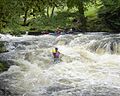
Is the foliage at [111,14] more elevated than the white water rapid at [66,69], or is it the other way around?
the foliage at [111,14]

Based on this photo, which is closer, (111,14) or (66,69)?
(66,69)

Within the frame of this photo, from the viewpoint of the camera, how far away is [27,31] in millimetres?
35875

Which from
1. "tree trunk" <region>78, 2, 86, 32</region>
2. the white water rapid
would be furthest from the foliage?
the white water rapid

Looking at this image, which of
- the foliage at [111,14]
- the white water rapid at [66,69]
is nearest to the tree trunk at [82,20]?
the foliage at [111,14]

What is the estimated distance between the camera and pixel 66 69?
59.0ft

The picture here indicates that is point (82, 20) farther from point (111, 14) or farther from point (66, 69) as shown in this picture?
point (66, 69)

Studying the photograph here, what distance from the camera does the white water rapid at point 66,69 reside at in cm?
1391

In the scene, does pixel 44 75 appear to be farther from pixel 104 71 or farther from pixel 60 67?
pixel 104 71

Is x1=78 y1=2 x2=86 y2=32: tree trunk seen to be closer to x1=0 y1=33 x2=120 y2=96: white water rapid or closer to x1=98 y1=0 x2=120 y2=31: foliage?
x1=98 y1=0 x2=120 y2=31: foliage

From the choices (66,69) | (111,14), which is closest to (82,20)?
(111,14)

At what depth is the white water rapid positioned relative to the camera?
13.9 meters

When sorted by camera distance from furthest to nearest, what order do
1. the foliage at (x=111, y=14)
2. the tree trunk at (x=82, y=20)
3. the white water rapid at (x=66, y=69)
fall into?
the tree trunk at (x=82, y=20)
the foliage at (x=111, y=14)
the white water rapid at (x=66, y=69)

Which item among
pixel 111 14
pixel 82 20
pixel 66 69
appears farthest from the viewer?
pixel 82 20

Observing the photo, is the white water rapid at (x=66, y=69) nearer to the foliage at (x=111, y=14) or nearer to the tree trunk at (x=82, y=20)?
the foliage at (x=111, y=14)
